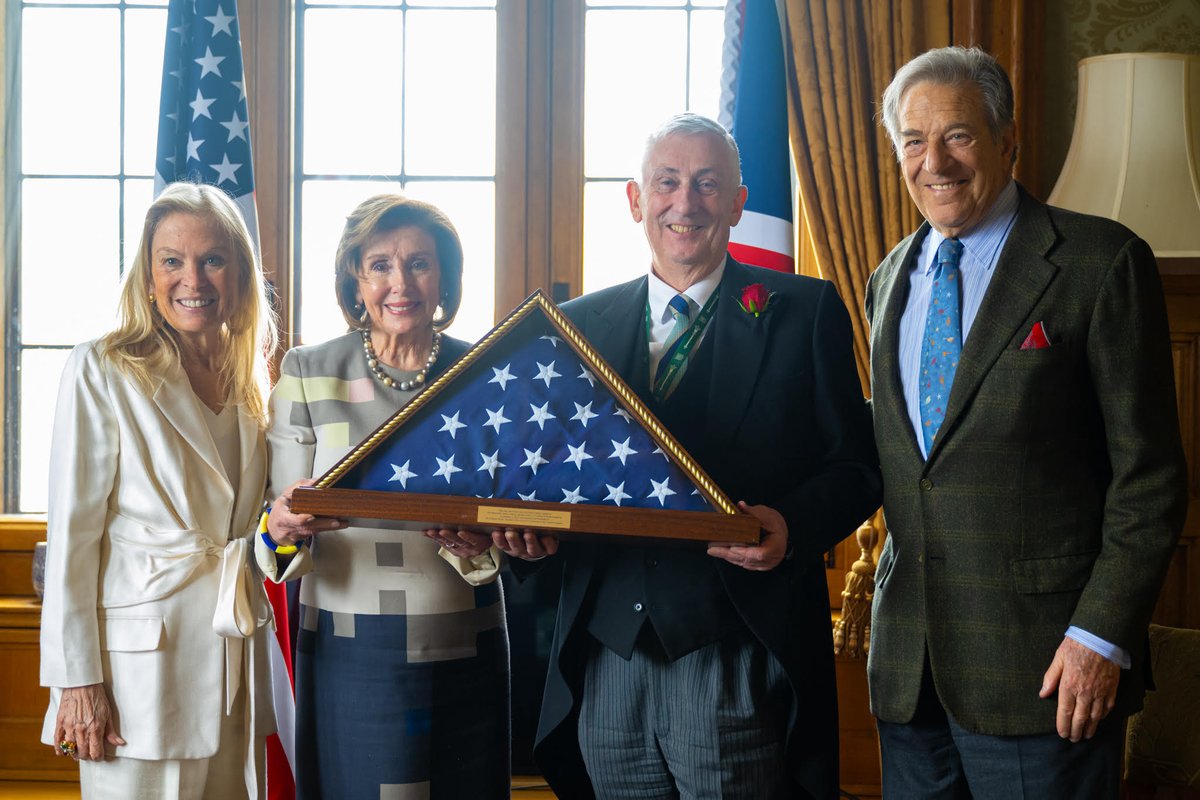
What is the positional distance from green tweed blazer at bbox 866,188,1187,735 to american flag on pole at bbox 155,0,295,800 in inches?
103

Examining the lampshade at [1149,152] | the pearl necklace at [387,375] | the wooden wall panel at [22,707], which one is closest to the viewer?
the pearl necklace at [387,375]

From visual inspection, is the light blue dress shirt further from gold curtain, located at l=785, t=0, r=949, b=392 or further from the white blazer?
gold curtain, located at l=785, t=0, r=949, b=392

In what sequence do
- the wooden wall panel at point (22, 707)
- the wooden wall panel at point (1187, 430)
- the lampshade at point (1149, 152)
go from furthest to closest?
the wooden wall panel at point (22, 707), the wooden wall panel at point (1187, 430), the lampshade at point (1149, 152)

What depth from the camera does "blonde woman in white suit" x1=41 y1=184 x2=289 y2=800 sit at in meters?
1.84

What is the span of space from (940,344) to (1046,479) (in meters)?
0.26

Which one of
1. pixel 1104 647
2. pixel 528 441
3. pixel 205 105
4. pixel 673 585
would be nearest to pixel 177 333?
pixel 528 441

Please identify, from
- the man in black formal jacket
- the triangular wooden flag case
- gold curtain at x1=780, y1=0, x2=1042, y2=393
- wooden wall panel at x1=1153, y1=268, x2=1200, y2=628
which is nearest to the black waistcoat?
the man in black formal jacket

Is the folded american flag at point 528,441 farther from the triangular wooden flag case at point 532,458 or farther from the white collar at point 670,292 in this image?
the white collar at point 670,292

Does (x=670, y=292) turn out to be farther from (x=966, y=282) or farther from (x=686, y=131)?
(x=966, y=282)

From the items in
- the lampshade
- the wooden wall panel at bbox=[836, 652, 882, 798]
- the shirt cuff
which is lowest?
the wooden wall panel at bbox=[836, 652, 882, 798]

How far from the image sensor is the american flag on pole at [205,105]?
3.57 m

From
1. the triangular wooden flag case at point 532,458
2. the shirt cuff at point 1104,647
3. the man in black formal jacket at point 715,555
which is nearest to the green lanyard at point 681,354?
the man in black formal jacket at point 715,555

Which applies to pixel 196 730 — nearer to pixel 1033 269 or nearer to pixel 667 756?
pixel 667 756

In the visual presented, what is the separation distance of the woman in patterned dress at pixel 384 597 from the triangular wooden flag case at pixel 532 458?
0.20 metres
